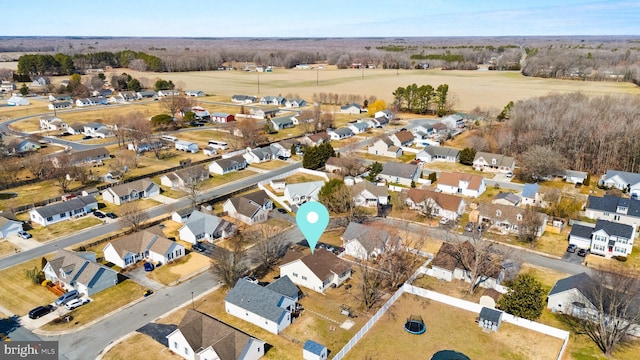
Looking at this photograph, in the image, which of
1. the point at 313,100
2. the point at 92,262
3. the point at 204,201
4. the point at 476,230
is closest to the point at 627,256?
the point at 476,230

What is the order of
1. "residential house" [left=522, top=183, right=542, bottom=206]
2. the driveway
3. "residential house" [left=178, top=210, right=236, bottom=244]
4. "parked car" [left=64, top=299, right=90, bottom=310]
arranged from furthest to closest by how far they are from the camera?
"residential house" [left=522, top=183, right=542, bottom=206], "residential house" [left=178, top=210, right=236, bottom=244], the driveway, "parked car" [left=64, top=299, right=90, bottom=310]

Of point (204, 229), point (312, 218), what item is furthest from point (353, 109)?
point (312, 218)

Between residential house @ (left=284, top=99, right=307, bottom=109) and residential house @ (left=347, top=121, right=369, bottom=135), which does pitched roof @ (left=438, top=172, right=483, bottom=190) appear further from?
residential house @ (left=284, top=99, right=307, bottom=109)

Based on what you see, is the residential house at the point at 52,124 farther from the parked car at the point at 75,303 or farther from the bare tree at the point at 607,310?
the bare tree at the point at 607,310

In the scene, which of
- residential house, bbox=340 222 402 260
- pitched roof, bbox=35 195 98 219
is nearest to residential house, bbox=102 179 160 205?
pitched roof, bbox=35 195 98 219

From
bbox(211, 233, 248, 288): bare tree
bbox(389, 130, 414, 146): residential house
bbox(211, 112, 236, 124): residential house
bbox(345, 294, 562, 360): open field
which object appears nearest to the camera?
bbox(345, 294, 562, 360): open field

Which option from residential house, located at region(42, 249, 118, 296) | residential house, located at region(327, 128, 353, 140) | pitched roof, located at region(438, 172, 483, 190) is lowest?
residential house, located at region(42, 249, 118, 296)
